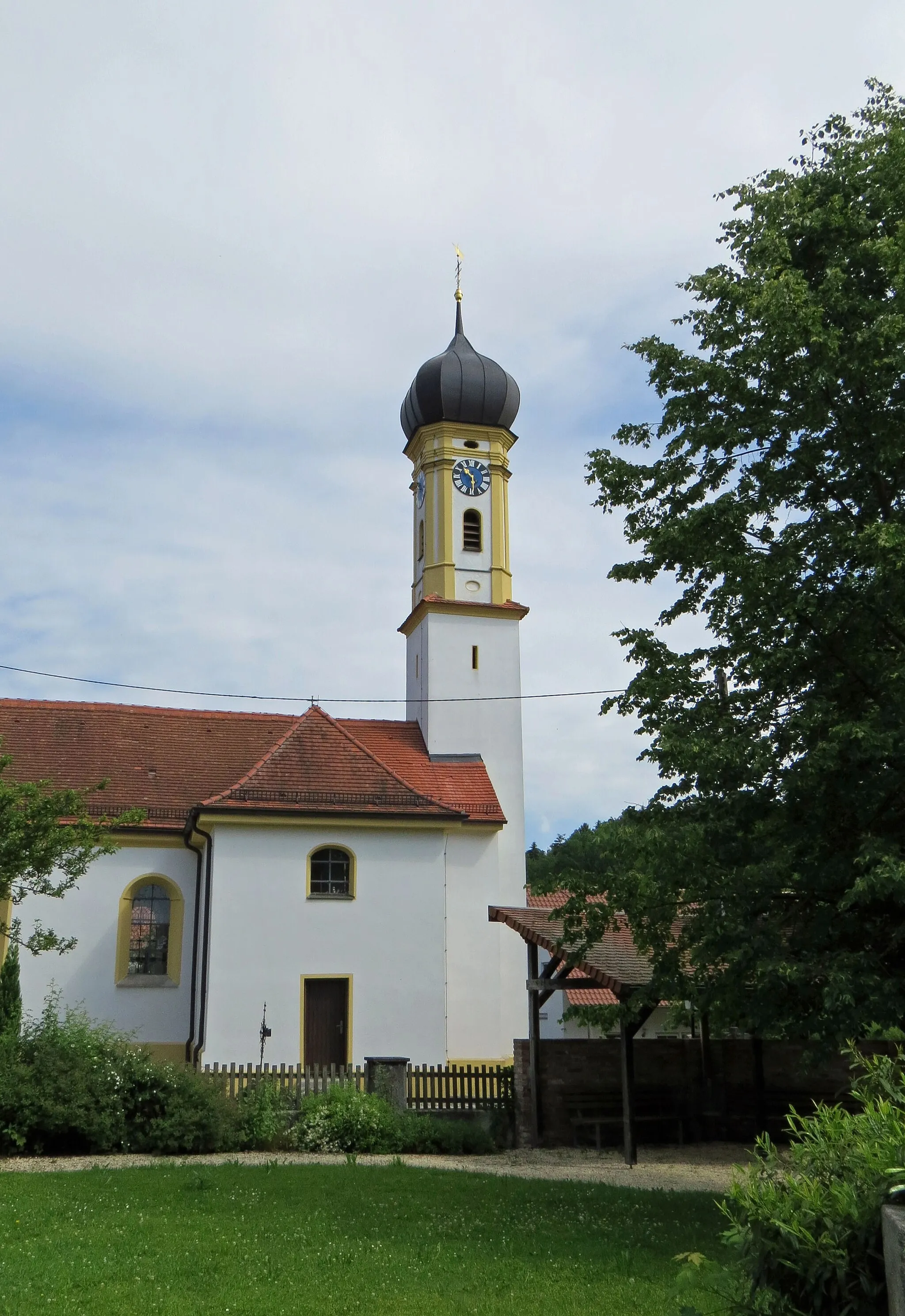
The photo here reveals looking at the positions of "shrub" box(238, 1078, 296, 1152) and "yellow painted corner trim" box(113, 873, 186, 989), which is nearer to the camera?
"shrub" box(238, 1078, 296, 1152)

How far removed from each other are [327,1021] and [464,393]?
17.0 meters

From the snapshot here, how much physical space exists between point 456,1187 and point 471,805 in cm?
1429

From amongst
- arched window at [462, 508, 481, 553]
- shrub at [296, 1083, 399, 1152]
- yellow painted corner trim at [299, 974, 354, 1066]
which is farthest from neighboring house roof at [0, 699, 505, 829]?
shrub at [296, 1083, 399, 1152]

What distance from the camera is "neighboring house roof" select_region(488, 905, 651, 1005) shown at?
15.4 m

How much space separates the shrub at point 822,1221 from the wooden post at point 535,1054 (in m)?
14.1

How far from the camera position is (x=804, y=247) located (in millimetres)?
12273

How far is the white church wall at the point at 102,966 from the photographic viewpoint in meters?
23.7

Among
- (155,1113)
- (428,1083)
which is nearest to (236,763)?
(428,1083)

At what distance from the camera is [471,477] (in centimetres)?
3089

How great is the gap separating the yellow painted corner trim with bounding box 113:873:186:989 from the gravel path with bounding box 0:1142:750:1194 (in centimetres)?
888

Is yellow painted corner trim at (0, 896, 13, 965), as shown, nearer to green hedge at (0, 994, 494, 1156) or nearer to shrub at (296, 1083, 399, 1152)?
green hedge at (0, 994, 494, 1156)

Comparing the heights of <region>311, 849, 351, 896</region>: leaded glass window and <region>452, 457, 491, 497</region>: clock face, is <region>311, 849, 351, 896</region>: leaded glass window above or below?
below

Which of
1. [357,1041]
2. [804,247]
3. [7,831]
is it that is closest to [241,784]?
[357,1041]

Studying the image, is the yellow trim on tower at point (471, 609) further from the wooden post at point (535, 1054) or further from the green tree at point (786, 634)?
the green tree at point (786, 634)
